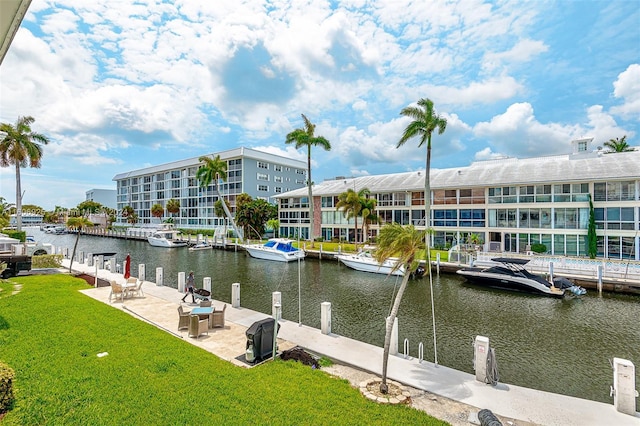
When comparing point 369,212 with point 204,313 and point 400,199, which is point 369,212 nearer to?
point 400,199

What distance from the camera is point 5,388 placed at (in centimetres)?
581

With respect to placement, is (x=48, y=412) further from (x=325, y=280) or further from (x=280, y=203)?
(x=280, y=203)

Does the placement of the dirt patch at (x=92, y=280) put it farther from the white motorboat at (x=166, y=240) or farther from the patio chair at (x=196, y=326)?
the white motorboat at (x=166, y=240)

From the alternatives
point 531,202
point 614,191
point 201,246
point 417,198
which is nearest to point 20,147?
point 201,246

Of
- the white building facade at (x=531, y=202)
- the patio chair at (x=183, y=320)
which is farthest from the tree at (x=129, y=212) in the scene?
the patio chair at (x=183, y=320)

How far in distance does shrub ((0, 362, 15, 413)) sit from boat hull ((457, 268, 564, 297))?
23.3 m

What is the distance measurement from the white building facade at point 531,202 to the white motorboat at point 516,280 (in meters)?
11.3

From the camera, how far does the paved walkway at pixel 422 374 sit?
6469mm

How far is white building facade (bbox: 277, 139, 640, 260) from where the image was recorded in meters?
27.5

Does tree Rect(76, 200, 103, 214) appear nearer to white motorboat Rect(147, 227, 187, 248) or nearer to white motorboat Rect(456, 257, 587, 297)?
white motorboat Rect(147, 227, 187, 248)

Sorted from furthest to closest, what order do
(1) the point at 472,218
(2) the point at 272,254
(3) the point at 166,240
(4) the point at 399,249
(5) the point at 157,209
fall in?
(5) the point at 157,209 < (3) the point at 166,240 < (1) the point at 472,218 < (2) the point at 272,254 < (4) the point at 399,249

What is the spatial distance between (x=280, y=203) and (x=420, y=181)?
2338cm

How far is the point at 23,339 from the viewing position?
918cm

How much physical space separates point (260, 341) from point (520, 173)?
1387 inches
